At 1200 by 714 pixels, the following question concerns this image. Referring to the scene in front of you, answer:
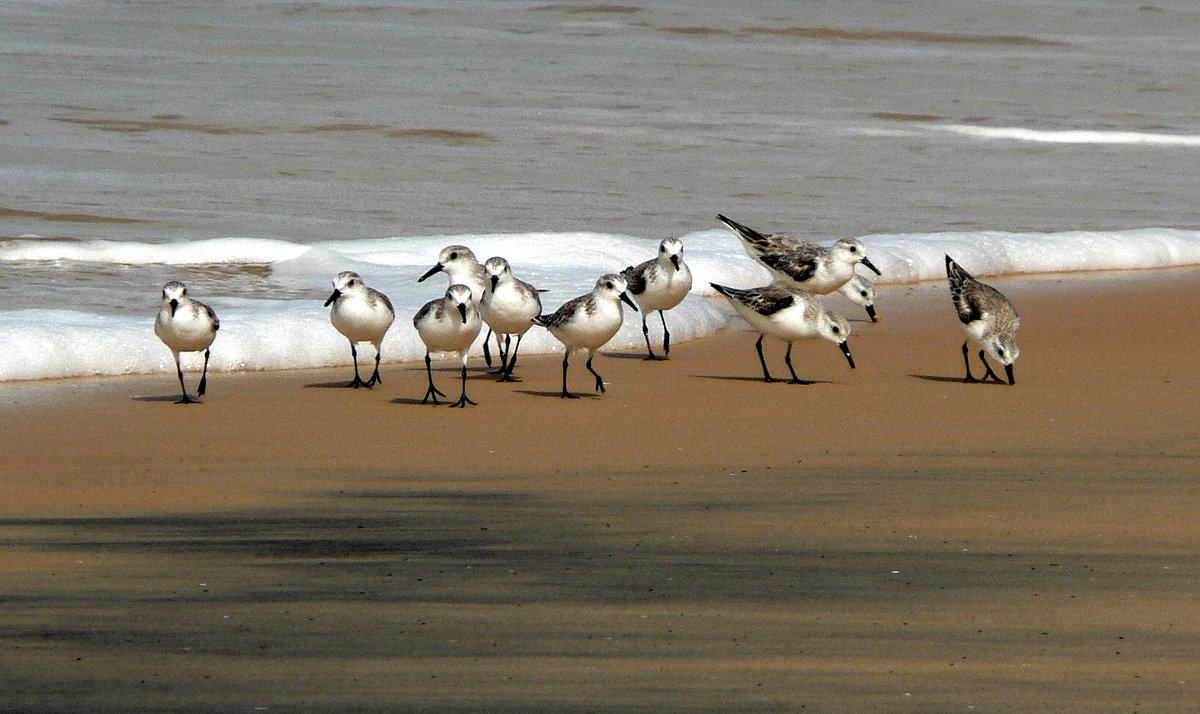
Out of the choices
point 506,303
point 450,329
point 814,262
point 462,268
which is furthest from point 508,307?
point 814,262

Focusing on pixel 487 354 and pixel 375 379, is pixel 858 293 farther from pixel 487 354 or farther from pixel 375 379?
pixel 375 379

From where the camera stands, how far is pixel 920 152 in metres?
20.5

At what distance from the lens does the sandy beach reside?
3820mm

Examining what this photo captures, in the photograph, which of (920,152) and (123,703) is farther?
(920,152)

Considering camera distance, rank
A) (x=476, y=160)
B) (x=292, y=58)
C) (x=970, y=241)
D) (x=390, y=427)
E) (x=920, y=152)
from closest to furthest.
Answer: (x=390, y=427)
(x=970, y=241)
(x=476, y=160)
(x=920, y=152)
(x=292, y=58)

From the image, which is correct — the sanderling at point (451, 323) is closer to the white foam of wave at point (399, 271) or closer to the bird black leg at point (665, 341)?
the white foam of wave at point (399, 271)

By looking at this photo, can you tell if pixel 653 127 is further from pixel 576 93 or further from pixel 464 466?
pixel 464 466

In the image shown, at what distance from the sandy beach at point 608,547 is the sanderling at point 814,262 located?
1973mm

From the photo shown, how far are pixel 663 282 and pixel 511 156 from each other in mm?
9319

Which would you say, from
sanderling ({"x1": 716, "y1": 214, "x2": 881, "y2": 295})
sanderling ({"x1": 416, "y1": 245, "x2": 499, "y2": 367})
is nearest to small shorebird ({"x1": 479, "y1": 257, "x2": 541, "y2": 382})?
sanderling ({"x1": 416, "y1": 245, "x2": 499, "y2": 367})

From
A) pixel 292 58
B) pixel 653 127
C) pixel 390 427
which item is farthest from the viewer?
pixel 292 58

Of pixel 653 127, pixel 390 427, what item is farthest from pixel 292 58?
pixel 390 427

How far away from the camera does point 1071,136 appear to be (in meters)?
22.6

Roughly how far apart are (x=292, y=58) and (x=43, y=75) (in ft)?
17.9
